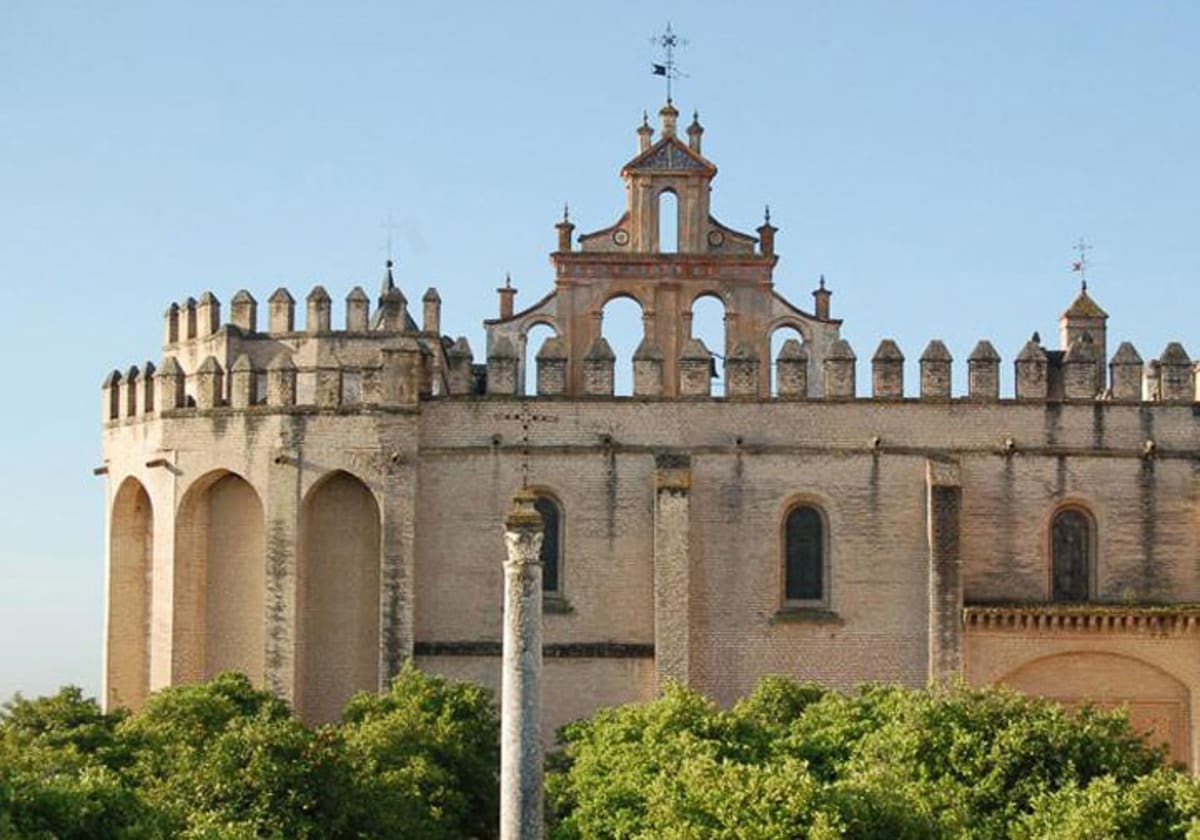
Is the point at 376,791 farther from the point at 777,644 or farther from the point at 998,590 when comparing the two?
the point at 998,590

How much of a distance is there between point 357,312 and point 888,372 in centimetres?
1478

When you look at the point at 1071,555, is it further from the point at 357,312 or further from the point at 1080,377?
the point at 357,312

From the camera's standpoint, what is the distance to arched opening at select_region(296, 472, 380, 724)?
49.3 meters

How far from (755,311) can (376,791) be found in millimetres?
22463

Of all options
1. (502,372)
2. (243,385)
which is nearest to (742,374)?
(502,372)

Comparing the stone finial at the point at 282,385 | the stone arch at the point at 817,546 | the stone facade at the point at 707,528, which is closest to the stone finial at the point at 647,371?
the stone facade at the point at 707,528

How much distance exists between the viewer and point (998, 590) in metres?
49.2

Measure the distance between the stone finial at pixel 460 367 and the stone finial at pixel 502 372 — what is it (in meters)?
0.57

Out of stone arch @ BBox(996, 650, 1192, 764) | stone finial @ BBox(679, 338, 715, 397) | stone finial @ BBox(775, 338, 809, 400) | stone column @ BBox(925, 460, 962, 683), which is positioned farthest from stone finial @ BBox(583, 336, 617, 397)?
stone arch @ BBox(996, 650, 1192, 764)

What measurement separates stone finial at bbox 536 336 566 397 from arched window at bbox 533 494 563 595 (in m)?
2.41

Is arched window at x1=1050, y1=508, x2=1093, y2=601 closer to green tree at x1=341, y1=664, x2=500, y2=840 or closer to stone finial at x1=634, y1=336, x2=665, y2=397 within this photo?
stone finial at x1=634, y1=336, x2=665, y2=397

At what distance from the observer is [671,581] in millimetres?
48000

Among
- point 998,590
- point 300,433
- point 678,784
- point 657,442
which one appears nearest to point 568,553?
point 657,442

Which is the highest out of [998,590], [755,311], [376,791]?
[755,311]
